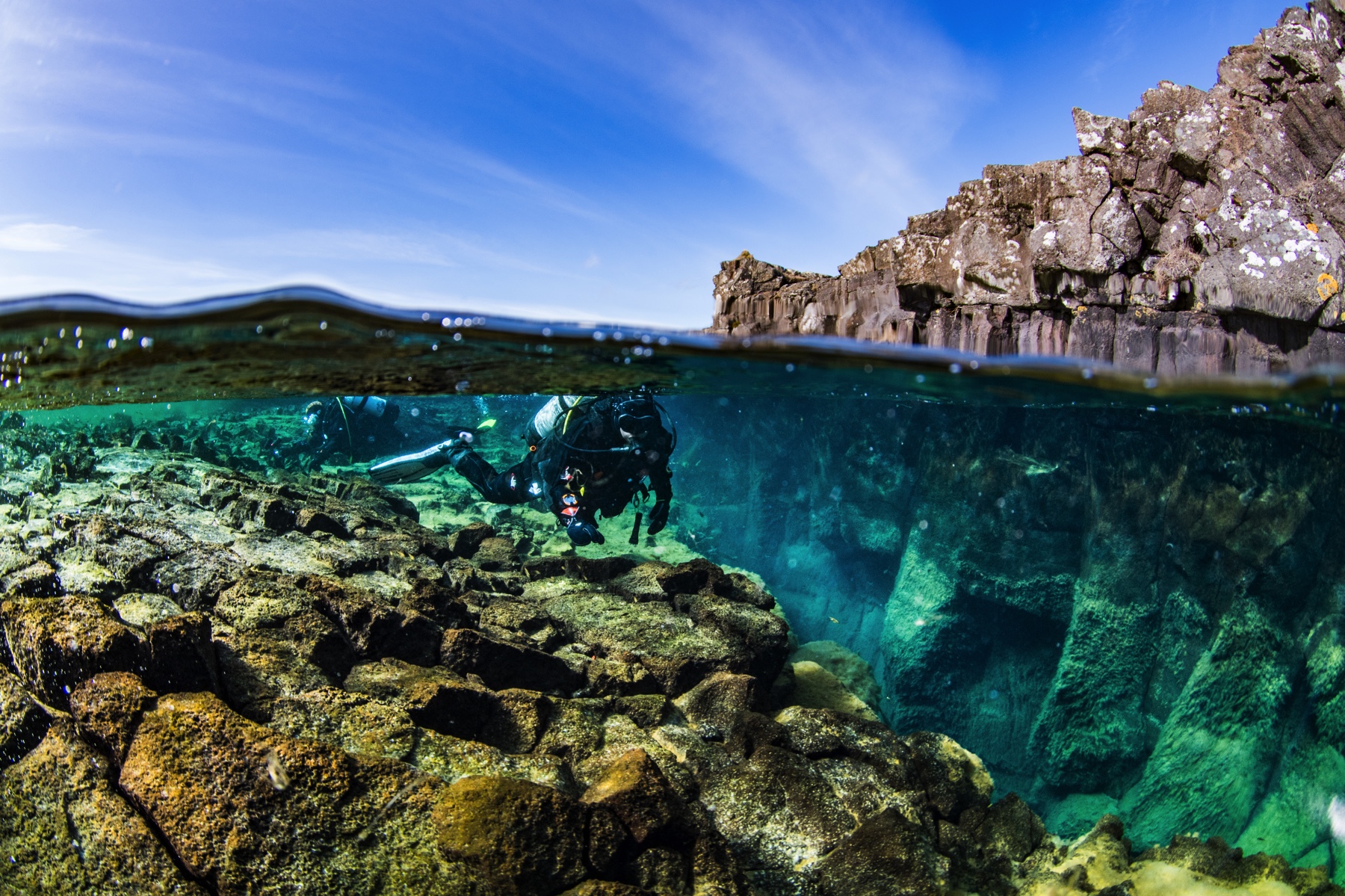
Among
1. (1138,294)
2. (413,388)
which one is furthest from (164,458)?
(1138,294)

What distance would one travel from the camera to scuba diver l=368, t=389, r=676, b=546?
11594mm

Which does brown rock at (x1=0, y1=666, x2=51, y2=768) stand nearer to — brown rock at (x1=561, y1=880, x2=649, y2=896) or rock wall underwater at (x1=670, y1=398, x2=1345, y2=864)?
brown rock at (x1=561, y1=880, x2=649, y2=896)

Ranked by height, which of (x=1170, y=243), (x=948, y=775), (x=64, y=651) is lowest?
(x=948, y=775)

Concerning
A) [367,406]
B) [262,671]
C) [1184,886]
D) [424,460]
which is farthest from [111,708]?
[367,406]

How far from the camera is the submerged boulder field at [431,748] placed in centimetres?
393

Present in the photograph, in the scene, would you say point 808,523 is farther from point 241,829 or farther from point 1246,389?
point 241,829

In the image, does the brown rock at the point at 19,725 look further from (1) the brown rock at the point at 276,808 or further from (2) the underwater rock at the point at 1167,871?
(2) the underwater rock at the point at 1167,871

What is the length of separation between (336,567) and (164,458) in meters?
9.04

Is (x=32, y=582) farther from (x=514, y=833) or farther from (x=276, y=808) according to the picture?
(x=514, y=833)

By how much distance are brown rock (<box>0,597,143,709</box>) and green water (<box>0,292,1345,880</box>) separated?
355cm

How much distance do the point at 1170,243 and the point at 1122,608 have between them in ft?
21.2

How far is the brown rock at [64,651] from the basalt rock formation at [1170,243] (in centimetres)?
1066

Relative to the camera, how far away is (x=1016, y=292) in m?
10.7

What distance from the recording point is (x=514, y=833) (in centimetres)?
403
